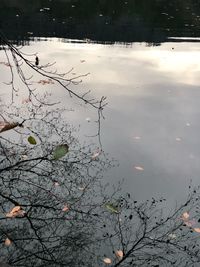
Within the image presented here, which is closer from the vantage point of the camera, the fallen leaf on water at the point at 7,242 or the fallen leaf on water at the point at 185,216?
the fallen leaf on water at the point at 7,242

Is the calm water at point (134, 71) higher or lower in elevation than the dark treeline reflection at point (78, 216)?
higher

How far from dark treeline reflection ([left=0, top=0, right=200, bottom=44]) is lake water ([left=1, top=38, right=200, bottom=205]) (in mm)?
1306

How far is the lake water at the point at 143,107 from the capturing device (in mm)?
7047

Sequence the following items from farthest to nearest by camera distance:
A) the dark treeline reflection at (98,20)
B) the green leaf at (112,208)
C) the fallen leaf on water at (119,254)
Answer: the dark treeline reflection at (98,20), the green leaf at (112,208), the fallen leaf on water at (119,254)

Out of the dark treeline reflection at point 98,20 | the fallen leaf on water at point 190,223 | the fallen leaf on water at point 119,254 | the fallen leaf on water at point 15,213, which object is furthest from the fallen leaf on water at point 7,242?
the dark treeline reflection at point 98,20

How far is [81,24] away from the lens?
17.6 metres

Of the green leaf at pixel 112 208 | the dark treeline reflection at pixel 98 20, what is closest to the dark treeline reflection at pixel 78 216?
the green leaf at pixel 112 208

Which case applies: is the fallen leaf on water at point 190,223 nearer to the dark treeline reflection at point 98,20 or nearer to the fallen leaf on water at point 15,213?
the fallen leaf on water at point 15,213

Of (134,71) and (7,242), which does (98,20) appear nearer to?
(134,71)

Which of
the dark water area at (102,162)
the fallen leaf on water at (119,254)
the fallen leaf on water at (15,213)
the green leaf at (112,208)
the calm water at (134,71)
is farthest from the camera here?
the calm water at (134,71)

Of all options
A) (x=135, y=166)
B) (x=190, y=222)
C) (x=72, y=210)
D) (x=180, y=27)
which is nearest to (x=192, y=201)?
(x=190, y=222)

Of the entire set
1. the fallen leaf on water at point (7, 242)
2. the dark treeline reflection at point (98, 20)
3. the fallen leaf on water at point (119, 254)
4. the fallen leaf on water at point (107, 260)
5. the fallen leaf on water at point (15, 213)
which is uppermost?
the dark treeline reflection at point (98, 20)

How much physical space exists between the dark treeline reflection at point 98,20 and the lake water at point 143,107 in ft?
4.28

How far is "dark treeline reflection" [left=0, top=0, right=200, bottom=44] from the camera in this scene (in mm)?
16375
